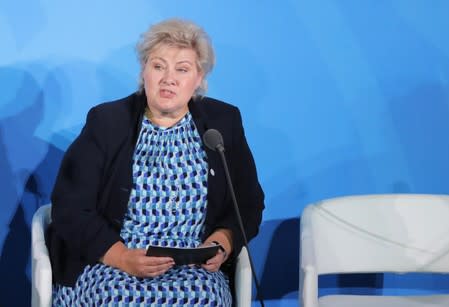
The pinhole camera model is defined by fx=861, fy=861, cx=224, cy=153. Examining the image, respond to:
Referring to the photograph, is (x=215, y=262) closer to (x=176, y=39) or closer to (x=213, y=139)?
(x=213, y=139)

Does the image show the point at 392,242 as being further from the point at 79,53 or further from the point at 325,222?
the point at 79,53

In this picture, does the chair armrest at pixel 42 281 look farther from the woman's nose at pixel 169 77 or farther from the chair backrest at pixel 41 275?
the woman's nose at pixel 169 77

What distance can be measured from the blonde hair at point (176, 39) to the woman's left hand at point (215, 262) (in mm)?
580

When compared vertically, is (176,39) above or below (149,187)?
above

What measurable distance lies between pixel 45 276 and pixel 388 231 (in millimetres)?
1164

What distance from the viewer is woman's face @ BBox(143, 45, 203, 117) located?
8.64 feet

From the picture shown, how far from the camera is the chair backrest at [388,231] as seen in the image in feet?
9.55

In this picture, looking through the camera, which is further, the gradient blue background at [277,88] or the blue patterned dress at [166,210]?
the gradient blue background at [277,88]

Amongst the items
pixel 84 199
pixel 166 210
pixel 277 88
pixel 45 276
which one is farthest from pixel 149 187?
pixel 277 88

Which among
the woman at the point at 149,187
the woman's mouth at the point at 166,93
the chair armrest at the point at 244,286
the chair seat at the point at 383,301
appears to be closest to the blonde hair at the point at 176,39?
the woman at the point at 149,187

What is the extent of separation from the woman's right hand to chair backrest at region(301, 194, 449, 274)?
62cm

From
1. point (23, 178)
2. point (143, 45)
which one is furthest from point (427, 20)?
point (23, 178)

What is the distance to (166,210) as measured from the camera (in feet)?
8.66

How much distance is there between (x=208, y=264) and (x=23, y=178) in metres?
0.88
